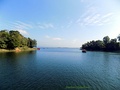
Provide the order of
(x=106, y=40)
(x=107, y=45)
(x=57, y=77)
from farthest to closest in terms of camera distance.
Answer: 1. (x=106, y=40)
2. (x=107, y=45)
3. (x=57, y=77)

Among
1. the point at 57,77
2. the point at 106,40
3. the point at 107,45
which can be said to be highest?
the point at 106,40

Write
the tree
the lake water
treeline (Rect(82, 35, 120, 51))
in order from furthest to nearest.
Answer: the tree, treeline (Rect(82, 35, 120, 51)), the lake water

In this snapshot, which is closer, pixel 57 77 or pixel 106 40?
pixel 57 77

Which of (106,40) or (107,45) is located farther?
(106,40)

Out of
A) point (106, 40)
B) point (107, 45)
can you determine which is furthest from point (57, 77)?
point (106, 40)

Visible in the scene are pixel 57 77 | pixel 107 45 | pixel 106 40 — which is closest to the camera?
pixel 57 77

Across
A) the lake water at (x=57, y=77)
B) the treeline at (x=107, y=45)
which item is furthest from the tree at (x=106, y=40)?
the lake water at (x=57, y=77)

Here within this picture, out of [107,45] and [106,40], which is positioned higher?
[106,40]

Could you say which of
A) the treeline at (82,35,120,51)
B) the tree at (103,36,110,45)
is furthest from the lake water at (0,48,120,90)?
the tree at (103,36,110,45)

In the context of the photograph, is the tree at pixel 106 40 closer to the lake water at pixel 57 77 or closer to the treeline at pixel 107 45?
the treeline at pixel 107 45

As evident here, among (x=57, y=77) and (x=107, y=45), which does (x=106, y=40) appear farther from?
(x=57, y=77)

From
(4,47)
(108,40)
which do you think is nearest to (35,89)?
(4,47)

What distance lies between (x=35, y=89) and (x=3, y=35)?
80.9 m

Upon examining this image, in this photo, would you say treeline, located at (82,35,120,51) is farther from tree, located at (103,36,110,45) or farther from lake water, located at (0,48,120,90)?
lake water, located at (0,48,120,90)
